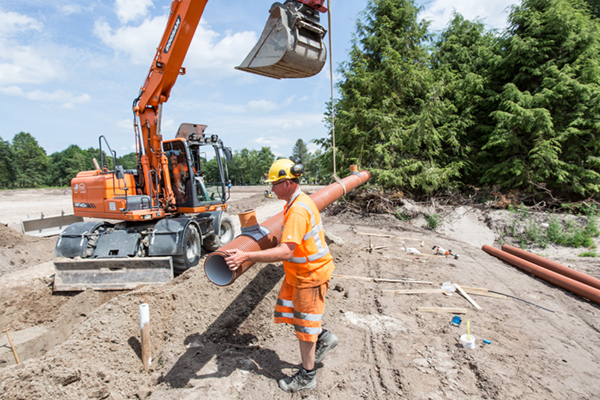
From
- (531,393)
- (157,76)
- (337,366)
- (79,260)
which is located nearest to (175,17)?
(157,76)

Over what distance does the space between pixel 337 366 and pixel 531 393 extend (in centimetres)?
185

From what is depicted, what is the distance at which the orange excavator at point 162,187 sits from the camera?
3898 millimetres

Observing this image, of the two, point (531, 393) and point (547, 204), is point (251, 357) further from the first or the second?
point (547, 204)

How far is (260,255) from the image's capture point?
248 centimetres

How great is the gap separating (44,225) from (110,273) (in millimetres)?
8138

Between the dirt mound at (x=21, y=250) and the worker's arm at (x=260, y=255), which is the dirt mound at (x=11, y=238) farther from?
the worker's arm at (x=260, y=255)

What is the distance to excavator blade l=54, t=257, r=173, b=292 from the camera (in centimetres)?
532

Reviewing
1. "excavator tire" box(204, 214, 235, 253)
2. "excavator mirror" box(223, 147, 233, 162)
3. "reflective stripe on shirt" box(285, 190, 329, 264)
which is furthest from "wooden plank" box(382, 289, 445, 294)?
"excavator tire" box(204, 214, 235, 253)

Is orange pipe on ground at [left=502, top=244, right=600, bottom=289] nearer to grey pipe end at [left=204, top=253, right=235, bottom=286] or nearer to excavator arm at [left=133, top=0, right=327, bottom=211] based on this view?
excavator arm at [left=133, top=0, right=327, bottom=211]

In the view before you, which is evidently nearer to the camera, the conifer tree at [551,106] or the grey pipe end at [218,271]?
the grey pipe end at [218,271]

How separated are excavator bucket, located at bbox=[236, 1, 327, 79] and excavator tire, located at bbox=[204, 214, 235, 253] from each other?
5.14 meters

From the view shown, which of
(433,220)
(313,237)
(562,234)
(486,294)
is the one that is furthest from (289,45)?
(562,234)

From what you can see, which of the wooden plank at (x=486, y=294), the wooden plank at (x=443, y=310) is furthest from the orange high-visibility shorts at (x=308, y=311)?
the wooden plank at (x=486, y=294)

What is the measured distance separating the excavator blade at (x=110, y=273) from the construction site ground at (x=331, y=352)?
25 cm
